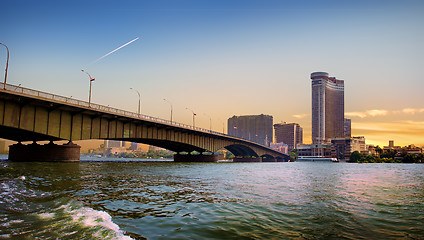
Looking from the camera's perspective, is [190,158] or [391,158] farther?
[391,158]

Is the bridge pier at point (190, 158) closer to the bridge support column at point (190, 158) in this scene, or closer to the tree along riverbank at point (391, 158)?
the bridge support column at point (190, 158)

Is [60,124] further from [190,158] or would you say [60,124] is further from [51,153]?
[190,158]

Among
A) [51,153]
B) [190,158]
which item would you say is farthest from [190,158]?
[51,153]

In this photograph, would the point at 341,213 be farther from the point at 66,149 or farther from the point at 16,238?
the point at 66,149

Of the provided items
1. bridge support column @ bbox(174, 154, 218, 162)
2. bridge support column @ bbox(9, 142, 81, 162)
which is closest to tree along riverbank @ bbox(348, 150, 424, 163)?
bridge support column @ bbox(174, 154, 218, 162)

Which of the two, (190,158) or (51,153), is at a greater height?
(51,153)

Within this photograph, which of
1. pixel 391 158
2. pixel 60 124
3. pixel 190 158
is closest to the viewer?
pixel 60 124

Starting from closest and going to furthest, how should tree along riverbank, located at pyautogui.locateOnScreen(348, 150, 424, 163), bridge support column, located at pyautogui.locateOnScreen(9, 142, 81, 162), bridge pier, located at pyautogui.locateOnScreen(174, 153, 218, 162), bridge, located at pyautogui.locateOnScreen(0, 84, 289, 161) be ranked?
bridge, located at pyautogui.locateOnScreen(0, 84, 289, 161), bridge support column, located at pyautogui.locateOnScreen(9, 142, 81, 162), bridge pier, located at pyautogui.locateOnScreen(174, 153, 218, 162), tree along riverbank, located at pyautogui.locateOnScreen(348, 150, 424, 163)

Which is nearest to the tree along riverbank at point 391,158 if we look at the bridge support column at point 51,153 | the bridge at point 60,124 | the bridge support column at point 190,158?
the bridge support column at point 190,158

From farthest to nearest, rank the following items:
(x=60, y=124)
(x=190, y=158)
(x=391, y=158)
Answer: (x=391, y=158) → (x=190, y=158) → (x=60, y=124)

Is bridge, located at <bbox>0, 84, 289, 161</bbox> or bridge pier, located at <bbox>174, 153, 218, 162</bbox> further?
bridge pier, located at <bbox>174, 153, 218, 162</bbox>

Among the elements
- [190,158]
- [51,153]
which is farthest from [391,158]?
[51,153]

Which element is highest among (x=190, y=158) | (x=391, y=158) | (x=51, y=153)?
(x=51, y=153)

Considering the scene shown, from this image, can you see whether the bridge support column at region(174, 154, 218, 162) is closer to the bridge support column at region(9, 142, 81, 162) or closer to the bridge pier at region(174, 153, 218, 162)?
the bridge pier at region(174, 153, 218, 162)
